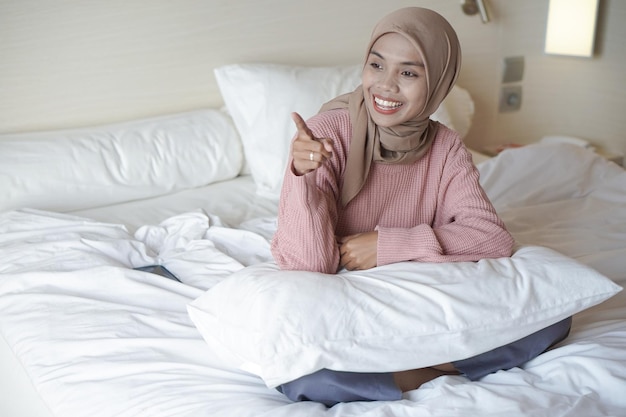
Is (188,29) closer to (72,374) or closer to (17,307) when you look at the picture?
(17,307)

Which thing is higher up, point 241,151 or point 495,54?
point 495,54

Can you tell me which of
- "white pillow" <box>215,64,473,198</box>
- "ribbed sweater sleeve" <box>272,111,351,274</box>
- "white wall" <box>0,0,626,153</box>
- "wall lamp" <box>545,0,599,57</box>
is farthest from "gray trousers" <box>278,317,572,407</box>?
"wall lamp" <box>545,0,599,57</box>

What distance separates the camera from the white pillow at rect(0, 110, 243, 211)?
1991mm

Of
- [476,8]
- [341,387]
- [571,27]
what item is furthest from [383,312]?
[571,27]

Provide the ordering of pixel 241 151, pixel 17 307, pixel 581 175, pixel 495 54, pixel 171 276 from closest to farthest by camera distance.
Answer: pixel 17 307 → pixel 171 276 → pixel 581 175 → pixel 241 151 → pixel 495 54

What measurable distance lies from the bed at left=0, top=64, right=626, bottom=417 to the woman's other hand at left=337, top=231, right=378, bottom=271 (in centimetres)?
9

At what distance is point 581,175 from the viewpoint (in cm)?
219

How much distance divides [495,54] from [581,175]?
3.56 feet

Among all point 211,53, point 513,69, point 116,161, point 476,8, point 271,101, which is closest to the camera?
point 116,161

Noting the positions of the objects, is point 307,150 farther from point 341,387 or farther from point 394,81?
point 341,387

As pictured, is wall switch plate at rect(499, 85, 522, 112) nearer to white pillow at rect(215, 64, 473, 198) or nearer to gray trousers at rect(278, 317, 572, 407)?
white pillow at rect(215, 64, 473, 198)

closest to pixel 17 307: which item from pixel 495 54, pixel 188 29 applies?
pixel 188 29

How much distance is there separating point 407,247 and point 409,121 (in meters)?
0.25

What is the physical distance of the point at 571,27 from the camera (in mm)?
2959
